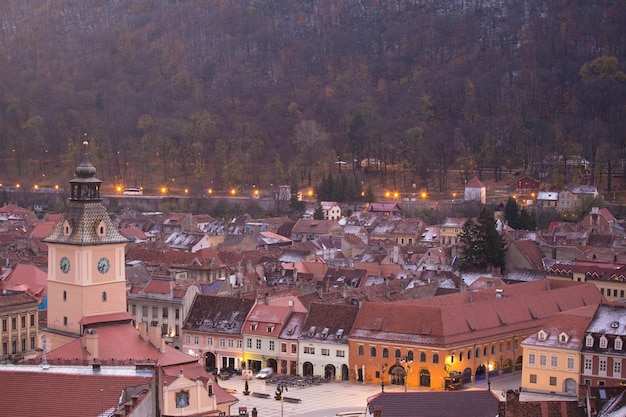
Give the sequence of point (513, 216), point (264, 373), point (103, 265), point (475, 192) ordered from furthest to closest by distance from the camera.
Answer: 1. point (475, 192)
2. point (513, 216)
3. point (264, 373)
4. point (103, 265)

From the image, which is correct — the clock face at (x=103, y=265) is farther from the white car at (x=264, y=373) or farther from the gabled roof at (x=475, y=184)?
the gabled roof at (x=475, y=184)

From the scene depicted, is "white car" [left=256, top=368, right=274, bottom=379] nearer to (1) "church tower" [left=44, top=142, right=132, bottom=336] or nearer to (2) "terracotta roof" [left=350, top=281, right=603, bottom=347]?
(2) "terracotta roof" [left=350, top=281, right=603, bottom=347]

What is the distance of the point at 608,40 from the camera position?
188m

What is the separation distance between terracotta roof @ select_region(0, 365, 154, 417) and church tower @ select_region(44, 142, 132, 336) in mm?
15263

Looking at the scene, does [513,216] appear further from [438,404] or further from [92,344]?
[438,404]

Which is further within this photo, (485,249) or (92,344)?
(485,249)

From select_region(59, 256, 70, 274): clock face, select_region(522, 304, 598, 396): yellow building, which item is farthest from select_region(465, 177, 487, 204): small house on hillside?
select_region(59, 256, 70, 274): clock face

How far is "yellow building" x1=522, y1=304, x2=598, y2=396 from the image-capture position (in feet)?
176

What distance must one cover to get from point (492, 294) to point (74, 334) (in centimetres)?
2560

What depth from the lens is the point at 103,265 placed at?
48500 millimetres

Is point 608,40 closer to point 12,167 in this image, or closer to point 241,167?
point 241,167

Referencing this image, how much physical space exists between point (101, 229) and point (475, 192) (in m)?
85.2

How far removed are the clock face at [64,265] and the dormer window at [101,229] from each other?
1.73 meters

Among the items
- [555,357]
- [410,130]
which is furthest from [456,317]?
[410,130]
